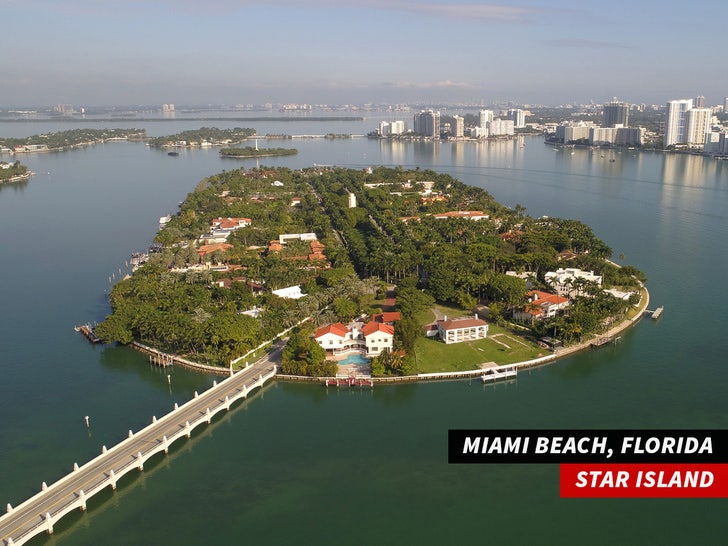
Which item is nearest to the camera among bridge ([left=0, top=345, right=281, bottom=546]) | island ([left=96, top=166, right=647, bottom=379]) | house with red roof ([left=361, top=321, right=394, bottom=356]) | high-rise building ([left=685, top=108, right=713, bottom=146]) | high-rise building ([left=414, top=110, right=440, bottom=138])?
bridge ([left=0, top=345, right=281, bottom=546])

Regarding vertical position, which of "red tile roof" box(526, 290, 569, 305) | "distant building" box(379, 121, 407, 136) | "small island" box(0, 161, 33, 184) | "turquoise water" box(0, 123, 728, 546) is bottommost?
"turquoise water" box(0, 123, 728, 546)

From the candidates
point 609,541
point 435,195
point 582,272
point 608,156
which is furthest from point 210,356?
point 608,156

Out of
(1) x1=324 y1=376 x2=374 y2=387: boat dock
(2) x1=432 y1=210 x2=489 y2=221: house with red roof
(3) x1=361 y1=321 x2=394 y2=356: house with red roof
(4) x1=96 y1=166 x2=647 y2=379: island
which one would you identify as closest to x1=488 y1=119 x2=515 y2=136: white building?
(2) x1=432 y1=210 x2=489 y2=221: house with red roof

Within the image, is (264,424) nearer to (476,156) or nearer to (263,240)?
(263,240)

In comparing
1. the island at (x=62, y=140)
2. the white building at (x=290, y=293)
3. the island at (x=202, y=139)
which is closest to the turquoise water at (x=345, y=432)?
the white building at (x=290, y=293)

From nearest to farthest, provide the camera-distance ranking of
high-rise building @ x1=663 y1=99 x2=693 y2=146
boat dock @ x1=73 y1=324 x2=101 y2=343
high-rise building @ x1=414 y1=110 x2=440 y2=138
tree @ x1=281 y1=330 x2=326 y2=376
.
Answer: tree @ x1=281 y1=330 x2=326 y2=376 → boat dock @ x1=73 y1=324 x2=101 y2=343 → high-rise building @ x1=663 y1=99 x2=693 y2=146 → high-rise building @ x1=414 y1=110 x2=440 y2=138

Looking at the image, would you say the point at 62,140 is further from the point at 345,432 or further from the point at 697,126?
the point at 697,126

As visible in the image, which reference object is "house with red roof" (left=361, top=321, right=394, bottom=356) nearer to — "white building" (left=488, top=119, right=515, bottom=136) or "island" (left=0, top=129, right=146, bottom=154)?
"island" (left=0, top=129, right=146, bottom=154)
